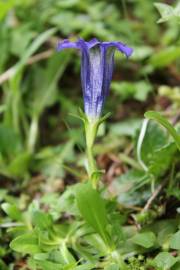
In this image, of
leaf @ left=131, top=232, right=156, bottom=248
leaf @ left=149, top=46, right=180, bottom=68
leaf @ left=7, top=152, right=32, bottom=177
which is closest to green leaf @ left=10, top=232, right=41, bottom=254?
leaf @ left=131, top=232, right=156, bottom=248

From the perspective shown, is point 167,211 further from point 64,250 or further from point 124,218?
point 64,250

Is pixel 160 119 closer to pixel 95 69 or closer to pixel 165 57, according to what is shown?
pixel 95 69

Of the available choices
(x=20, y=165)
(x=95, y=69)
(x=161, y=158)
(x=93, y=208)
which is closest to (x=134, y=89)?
(x=20, y=165)

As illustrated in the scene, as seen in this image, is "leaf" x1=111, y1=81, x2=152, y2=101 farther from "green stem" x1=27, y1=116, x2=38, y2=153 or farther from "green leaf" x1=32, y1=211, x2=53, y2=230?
"green leaf" x1=32, y1=211, x2=53, y2=230

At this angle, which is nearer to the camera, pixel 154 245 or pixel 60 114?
pixel 154 245

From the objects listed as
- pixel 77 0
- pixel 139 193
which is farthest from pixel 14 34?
pixel 139 193

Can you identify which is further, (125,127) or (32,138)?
(32,138)
